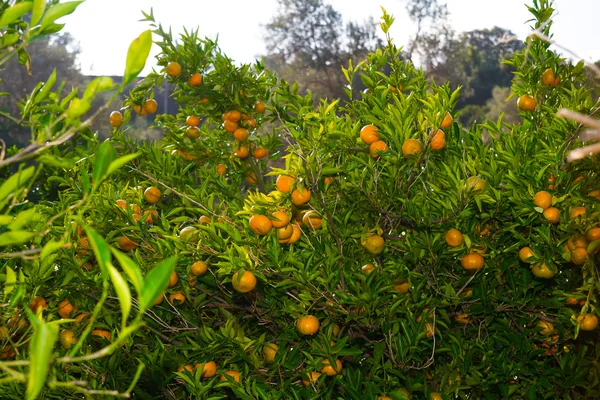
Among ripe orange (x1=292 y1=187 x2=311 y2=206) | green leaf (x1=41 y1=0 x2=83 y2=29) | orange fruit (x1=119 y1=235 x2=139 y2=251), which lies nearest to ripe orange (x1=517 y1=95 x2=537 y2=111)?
ripe orange (x1=292 y1=187 x2=311 y2=206)

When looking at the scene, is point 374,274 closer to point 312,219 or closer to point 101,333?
point 312,219

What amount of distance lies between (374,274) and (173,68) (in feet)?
5.28

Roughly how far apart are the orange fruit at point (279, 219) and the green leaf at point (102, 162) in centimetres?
117

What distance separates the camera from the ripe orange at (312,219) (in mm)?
2062

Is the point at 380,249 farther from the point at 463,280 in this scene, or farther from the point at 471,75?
the point at 471,75

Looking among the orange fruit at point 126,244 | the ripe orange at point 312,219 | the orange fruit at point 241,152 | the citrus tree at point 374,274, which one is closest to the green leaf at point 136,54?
the citrus tree at point 374,274

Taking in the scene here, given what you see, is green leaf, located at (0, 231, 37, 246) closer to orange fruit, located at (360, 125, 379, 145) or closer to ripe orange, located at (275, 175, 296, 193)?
ripe orange, located at (275, 175, 296, 193)

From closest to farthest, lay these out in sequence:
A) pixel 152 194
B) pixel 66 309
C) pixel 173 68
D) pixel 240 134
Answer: pixel 66 309
pixel 152 194
pixel 173 68
pixel 240 134

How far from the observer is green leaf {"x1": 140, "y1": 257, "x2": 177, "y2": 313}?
24.1 inches

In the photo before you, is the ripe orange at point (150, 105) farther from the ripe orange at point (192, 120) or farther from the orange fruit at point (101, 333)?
the orange fruit at point (101, 333)

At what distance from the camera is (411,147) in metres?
2.03

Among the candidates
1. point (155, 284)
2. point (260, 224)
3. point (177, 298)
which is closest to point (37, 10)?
point (155, 284)

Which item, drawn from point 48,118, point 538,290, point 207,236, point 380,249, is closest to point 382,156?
point 380,249

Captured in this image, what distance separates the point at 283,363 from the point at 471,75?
3267 centimetres
